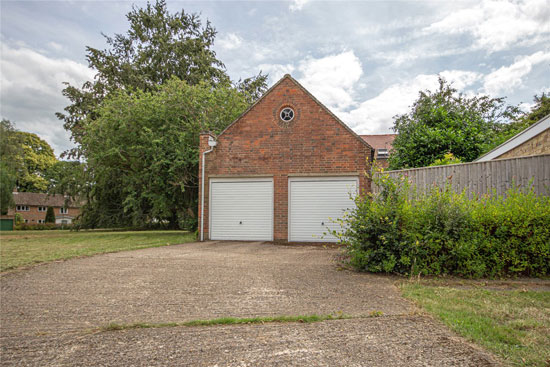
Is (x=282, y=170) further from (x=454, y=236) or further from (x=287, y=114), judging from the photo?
(x=454, y=236)

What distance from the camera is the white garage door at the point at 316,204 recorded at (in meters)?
13.0

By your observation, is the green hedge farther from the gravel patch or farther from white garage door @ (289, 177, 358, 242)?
white garage door @ (289, 177, 358, 242)

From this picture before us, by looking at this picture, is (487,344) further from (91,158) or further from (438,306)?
(91,158)

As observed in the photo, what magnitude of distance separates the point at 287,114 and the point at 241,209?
384 centimetres

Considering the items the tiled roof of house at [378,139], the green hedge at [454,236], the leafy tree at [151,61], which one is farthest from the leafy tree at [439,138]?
the tiled roof of house at [378,139]

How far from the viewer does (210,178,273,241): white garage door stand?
13.5 metres

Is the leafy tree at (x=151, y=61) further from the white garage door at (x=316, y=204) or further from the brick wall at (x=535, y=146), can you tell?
the brick wall at (x=535, y=146)

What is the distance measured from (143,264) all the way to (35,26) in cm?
940

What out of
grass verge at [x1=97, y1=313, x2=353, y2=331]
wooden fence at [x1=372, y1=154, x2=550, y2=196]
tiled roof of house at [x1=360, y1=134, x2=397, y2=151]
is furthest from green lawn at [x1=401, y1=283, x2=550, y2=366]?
tiled roof of house at [x1=360, y1=134, x2=397, y2=151]

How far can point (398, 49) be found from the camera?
41.4 feet

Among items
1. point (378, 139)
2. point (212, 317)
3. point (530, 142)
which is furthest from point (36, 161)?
point (530, 142)

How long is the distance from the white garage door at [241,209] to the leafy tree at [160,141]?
9.98 ft

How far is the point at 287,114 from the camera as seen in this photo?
13.5 m

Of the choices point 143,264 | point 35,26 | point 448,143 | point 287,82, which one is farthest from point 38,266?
point 448,143
